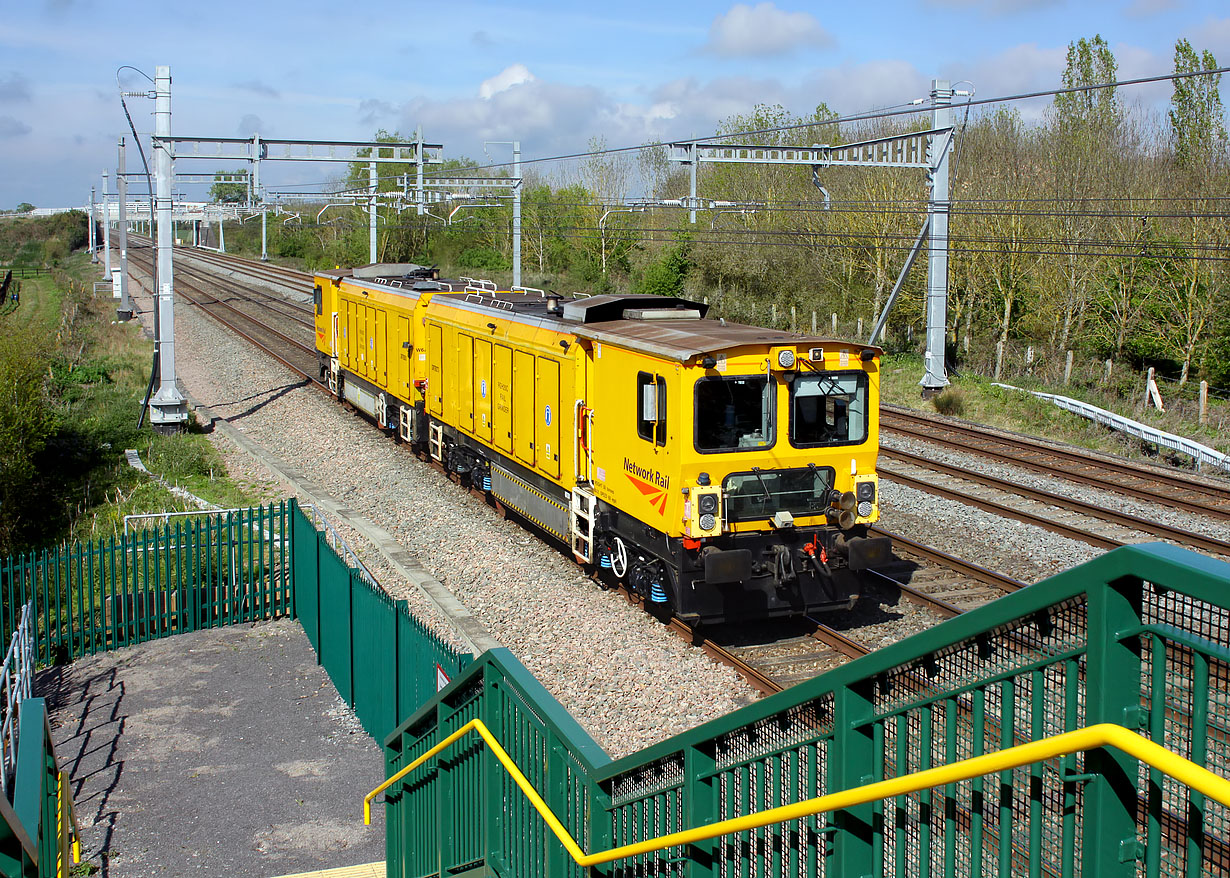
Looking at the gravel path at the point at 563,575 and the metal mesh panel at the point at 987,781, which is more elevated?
the metal mesh panel at the point at 987,781

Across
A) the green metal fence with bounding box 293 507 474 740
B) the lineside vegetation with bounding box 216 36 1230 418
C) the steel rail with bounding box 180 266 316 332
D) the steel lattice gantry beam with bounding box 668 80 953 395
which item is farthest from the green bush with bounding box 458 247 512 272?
the green metal fence with bounding box 293 507 474 740

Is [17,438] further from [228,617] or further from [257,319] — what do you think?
[257,319]

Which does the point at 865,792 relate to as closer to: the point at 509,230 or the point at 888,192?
the point at 888,192

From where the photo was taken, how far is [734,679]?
10.0 metres

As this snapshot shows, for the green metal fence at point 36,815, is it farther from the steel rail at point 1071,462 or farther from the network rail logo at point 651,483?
the steel rail at point 1071,462

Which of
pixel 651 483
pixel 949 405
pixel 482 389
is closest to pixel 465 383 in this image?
pixel 482 389

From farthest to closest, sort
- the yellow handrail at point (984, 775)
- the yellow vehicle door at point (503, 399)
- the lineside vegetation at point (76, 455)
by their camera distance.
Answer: the lineside vegetation at point (76, 455), the yellow vehicle door at point (503, 399), the yellow handrail at point (984, 775)

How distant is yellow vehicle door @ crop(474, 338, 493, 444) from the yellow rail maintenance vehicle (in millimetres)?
1943

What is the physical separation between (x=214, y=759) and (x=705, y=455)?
4.91 meters

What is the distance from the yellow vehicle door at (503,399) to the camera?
1472 cm

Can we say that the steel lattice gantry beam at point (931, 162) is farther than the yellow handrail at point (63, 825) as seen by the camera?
Yes

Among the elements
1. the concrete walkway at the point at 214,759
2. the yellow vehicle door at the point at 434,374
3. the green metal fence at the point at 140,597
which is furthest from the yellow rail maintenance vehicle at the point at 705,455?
the yellow vehicle door at the point at 434,374

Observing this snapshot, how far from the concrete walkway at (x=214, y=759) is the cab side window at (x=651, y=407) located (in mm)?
3778

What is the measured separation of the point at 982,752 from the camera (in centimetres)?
248
